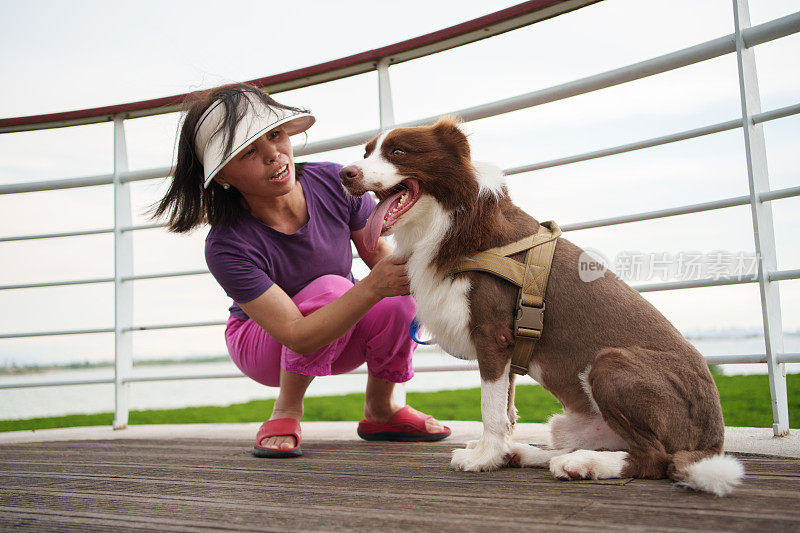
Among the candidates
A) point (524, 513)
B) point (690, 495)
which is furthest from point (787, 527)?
point (524, 513)

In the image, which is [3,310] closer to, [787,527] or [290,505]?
[290,505]

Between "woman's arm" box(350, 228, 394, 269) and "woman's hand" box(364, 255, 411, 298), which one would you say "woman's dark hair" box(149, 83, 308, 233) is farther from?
"woman's hand" box(364, 255, 411, 298)

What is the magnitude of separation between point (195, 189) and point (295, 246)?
0.44m

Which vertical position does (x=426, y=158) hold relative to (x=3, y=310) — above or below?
above

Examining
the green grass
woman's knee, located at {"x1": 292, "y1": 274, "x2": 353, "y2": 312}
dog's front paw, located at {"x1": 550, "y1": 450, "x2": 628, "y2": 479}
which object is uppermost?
woman's knee, located at {"x1": 292, "y1": 274, "x2": 353, "y2": 312}

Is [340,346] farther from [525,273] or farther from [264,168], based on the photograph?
[525,273]

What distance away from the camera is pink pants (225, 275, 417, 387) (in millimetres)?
2275

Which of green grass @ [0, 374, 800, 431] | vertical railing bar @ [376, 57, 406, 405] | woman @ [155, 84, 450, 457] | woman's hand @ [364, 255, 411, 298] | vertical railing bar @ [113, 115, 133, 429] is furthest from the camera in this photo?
green grass @ [0, 374, 800, 431]

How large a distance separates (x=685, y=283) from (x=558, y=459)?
108cm

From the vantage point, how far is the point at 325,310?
2.05 m

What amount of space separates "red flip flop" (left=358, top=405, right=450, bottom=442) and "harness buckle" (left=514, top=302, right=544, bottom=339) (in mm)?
932

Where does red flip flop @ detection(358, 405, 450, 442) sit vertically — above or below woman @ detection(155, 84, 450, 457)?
below

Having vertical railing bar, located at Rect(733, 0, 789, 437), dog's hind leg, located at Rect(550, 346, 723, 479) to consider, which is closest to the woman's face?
dog's hind leg, located at Rect(550, 346, 723, 479)

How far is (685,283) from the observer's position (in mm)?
2221
